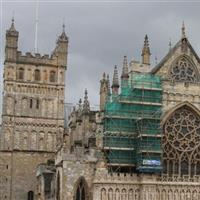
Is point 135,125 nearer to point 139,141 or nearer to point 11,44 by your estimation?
point 139,141

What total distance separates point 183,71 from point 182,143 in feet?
21.0

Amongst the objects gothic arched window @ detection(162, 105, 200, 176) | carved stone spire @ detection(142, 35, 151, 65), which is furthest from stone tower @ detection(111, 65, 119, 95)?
gothic arched window @ detection(162, 105, 200, 176)

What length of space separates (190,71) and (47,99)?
18.9 m

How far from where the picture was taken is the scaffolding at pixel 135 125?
4434 centimetres

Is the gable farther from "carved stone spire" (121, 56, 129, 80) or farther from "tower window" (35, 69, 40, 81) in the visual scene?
"tower window" (35, 69, 40, 81)

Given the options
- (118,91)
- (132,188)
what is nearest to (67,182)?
(132,188)

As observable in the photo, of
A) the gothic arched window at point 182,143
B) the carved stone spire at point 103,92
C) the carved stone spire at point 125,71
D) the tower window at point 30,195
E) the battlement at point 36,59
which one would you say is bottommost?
the tower window at point 30,195

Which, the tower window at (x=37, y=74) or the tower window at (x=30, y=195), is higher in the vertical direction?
the tower window at (x=37, y=74)

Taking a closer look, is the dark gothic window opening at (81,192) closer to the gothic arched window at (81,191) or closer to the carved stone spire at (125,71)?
the gothic arched window at (81,191)

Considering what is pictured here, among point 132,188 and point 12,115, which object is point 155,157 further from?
point 12,115

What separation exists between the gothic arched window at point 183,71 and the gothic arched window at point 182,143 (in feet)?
8.55

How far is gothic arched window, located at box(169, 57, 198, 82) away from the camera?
47344 millimetres

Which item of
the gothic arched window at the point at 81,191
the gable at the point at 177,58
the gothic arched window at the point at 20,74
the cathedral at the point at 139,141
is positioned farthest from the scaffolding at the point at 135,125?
the gothic arched window at the point at 20,74

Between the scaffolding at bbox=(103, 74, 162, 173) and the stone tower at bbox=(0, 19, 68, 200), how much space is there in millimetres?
14876
